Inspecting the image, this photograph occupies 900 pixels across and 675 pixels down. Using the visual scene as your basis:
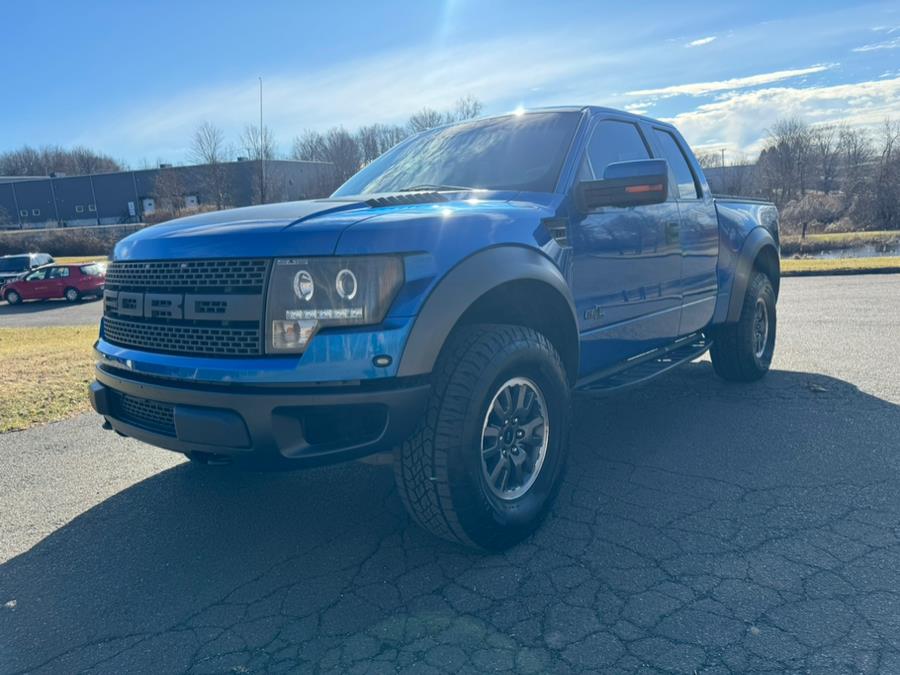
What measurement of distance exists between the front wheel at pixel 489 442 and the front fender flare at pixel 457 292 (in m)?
0.16

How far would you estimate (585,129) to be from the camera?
152 inches

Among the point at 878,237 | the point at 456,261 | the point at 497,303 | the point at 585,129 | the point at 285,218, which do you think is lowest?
the point at 878,237

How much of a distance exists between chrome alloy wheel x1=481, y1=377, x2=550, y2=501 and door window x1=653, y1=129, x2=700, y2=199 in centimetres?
235

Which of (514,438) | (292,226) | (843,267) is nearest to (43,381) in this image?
(292,226)

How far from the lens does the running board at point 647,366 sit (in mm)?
3866

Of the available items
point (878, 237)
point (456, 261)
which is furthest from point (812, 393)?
point (878, 237)

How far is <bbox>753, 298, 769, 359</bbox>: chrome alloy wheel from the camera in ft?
18.7

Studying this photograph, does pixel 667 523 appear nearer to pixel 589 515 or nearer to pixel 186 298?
pixel 589 515

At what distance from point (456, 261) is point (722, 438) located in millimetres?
2609

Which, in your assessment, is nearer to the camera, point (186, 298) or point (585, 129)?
point (186, 298)

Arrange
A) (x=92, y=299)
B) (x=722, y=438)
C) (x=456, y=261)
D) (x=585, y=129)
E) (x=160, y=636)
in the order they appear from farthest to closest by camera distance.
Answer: (x=92, y=299)
(x=722, y=438)
(x=585, y=129)
(x=456, y=261)
(x=160, y=636)

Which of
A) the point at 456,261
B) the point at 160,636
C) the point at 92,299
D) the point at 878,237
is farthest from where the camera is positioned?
the point at 878,237

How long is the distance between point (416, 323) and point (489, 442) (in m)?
0.71

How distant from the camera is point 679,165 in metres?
4.95
